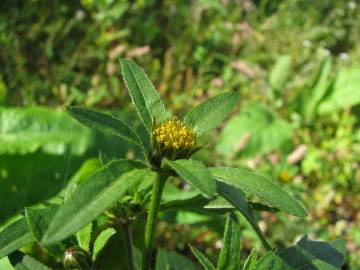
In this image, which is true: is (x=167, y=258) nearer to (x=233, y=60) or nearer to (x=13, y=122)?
(x=13, y=122)

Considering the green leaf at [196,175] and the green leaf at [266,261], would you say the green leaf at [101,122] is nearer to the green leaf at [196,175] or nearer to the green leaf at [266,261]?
the green leaf at [196,175]

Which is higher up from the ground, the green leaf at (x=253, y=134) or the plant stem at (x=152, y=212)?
the plant stem at (x=152, y=212)

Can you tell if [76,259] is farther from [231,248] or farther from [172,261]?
[172,261]

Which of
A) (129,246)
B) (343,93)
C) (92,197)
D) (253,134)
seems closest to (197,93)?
(253,134)

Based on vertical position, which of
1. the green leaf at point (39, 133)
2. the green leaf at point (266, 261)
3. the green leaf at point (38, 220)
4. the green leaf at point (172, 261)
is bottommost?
the green leaf at point (172, 261)

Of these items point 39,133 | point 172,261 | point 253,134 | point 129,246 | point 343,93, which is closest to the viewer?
point 129,246

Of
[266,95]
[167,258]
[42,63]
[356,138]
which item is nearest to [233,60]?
[266,95]

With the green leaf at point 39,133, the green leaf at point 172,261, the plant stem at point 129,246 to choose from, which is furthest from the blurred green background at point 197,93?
the plant stem at point 129,246
